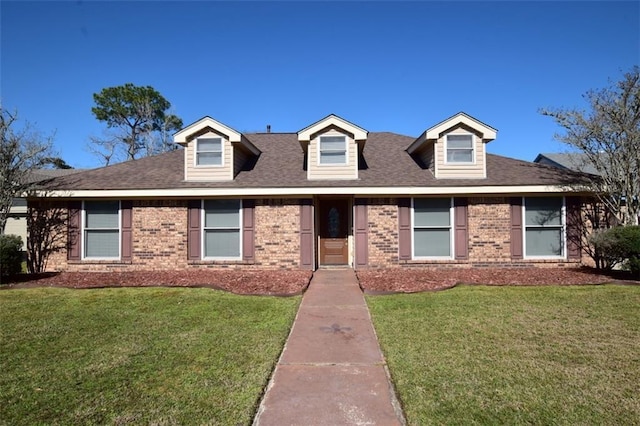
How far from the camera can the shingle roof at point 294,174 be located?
1083 centimetres

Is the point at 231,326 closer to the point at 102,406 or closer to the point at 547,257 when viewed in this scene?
the point at 102,406

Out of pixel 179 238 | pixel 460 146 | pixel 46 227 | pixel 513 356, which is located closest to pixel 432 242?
pixel 460 146

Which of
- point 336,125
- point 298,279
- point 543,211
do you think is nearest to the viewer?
point 298,279

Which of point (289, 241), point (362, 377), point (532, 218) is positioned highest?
point (532, 218)

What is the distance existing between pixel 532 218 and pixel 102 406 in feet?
38.1

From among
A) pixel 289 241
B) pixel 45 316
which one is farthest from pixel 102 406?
pixel 289 241

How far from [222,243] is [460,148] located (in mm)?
8188

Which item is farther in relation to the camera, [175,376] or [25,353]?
[25,353]

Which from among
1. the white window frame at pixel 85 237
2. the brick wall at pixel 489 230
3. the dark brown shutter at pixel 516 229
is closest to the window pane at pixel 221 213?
the white window frame at pixel 85 237

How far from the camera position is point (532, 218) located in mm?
10961

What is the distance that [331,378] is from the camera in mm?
3969

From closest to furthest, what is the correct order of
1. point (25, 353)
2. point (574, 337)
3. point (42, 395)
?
point (42, 395), point (25, 353), point (574, 337)

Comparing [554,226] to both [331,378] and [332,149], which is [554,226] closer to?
[332,149]

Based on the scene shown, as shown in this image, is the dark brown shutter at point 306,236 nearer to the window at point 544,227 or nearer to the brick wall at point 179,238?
the brick wall at point 179,238
